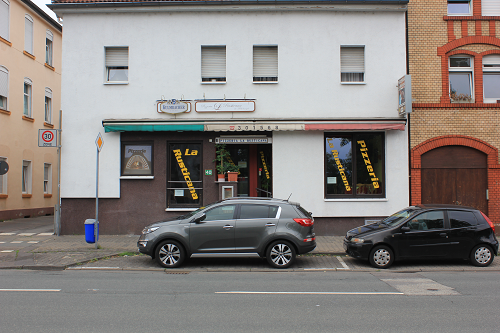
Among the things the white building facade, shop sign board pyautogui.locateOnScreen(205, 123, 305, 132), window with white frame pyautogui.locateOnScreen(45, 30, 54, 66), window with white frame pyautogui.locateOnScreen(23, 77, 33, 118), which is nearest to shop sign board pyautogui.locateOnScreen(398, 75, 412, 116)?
the white building facade

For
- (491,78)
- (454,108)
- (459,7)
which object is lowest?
(454,108)

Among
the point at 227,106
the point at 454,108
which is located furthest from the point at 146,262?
the point at 454,108

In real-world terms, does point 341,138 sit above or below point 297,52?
below

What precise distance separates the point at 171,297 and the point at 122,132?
9124 millimetres

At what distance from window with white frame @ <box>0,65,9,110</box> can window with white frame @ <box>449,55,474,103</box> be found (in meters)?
20.4

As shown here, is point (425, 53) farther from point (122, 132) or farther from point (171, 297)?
point (171, 297)

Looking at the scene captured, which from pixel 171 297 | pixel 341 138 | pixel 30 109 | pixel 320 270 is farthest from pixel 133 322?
pixel 30 109

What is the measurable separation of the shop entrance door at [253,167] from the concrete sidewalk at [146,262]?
406cm

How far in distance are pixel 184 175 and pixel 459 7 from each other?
482 inches

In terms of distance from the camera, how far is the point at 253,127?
1399cm

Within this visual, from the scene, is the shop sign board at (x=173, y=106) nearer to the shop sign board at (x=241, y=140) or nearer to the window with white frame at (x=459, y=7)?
the shop sign board at (x=241, y=140)

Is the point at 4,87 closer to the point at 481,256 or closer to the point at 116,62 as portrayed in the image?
the point at 116,62

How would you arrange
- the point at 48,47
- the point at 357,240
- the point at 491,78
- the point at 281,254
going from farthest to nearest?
the point at 48,47
the point at 491,78
the point at 357,240
the point at 281,254

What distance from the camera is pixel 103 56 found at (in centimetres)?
1466
